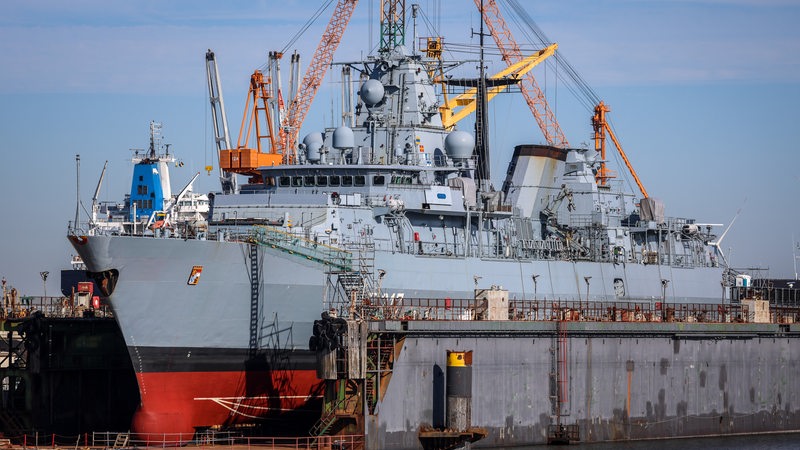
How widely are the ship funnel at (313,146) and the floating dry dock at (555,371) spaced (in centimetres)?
942

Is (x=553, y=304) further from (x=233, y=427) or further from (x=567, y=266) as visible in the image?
(x=233, y=427)

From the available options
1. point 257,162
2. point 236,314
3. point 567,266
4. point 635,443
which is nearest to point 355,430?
point 236,314

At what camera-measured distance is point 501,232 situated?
62031mm

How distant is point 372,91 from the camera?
200 ft

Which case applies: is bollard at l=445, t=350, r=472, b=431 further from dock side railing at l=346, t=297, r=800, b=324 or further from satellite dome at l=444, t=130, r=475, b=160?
satellite dome at l=444, t=130, r=475, b=160

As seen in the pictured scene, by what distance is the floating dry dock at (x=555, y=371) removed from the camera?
46125 mm

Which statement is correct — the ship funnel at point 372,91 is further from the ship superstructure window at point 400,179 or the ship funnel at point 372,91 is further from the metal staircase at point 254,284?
the metal staircase at point 254,284

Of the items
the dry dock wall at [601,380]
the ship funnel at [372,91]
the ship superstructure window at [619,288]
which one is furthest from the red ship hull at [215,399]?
the ship superstructure window at [619,288]

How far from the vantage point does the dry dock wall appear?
4688 centimetres

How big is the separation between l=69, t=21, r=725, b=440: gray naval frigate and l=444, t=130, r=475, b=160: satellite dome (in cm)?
8

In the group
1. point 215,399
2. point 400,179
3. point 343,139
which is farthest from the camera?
point 343,139

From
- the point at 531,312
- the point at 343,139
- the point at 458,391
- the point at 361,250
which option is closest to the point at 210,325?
the point at 361,250

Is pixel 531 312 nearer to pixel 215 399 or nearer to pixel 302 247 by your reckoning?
pixel 302 247

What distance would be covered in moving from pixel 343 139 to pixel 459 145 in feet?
17.7
